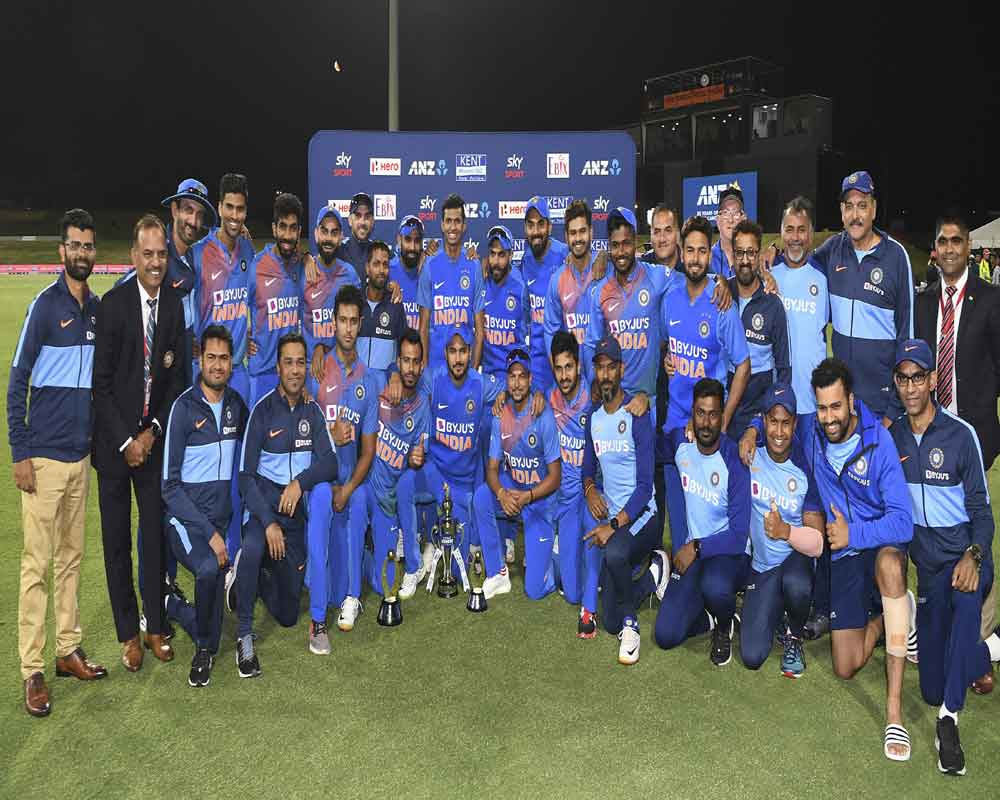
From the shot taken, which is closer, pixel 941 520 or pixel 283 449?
pixel 941 520

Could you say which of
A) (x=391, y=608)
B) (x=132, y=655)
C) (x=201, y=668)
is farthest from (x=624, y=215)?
(x=132, y=655)

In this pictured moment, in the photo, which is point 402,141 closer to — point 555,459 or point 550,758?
point 555,459

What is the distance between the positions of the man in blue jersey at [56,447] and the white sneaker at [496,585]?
266cm

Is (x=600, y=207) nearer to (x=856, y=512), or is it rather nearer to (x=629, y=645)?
(x=856, y=512)

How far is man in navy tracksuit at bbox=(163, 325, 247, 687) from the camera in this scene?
4.96m

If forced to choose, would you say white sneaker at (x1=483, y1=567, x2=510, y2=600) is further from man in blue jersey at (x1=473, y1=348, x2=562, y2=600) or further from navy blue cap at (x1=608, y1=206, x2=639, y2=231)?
navy blue cap at (x1=608, y1=206, x2=639, y2=231)

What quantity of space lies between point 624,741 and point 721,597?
1336 mm

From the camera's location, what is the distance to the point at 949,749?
3971 mm

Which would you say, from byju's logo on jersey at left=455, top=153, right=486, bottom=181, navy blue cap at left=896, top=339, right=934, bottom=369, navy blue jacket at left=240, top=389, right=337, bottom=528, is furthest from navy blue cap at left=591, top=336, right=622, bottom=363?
byju's logo on jersey at left=455, top=153, right=486, bottom=181

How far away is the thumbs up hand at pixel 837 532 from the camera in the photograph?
4754 mm

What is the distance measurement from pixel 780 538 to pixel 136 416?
4.03m

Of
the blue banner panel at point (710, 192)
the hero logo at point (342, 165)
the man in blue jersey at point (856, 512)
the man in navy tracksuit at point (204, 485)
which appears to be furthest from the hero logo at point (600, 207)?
the blue banner panel at point (710, 192)

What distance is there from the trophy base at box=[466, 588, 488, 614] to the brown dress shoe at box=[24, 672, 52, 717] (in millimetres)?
2710

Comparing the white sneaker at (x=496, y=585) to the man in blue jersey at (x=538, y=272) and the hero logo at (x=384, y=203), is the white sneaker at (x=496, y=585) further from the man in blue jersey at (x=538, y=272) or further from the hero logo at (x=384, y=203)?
the hero logo at (x=384, y=203)
